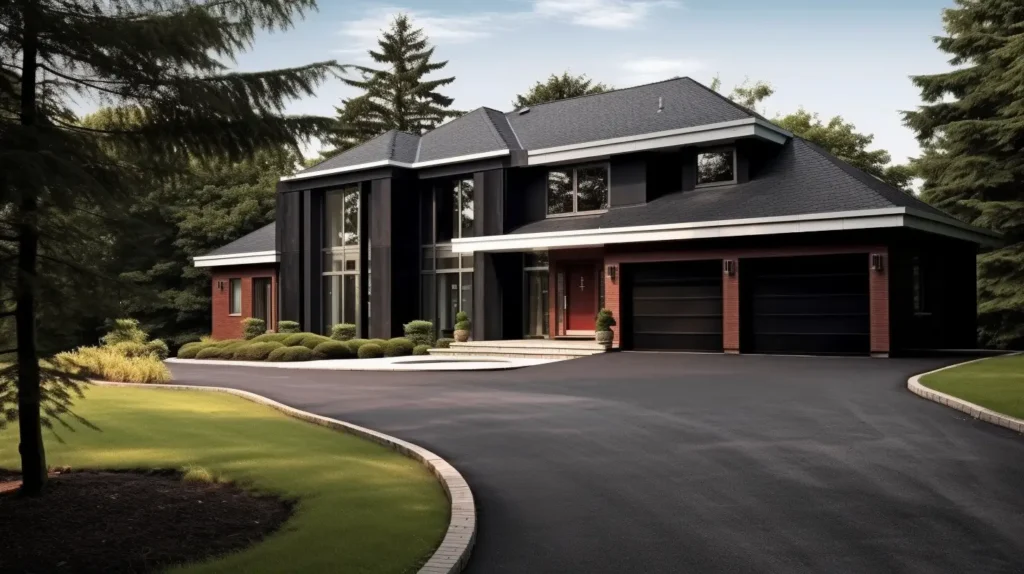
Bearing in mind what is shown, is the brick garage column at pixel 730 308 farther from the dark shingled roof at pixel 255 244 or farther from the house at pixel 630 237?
the dark shingled roof at pixel 255 244

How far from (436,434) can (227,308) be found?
94.4ft

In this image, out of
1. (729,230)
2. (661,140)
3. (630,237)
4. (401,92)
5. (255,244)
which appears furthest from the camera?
(401,92)

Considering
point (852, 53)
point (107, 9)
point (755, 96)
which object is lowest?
point (107, 9)

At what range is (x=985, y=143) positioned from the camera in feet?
93.0

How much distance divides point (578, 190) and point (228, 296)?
58.8 ft

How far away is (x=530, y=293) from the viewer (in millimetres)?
28141

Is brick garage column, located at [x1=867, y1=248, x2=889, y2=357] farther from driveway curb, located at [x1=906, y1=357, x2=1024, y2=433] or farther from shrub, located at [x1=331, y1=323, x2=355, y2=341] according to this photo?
shrub, located at [x1=331, y1=323, x2=355, y2=341]

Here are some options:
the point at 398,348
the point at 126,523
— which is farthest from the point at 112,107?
the point at 398,348

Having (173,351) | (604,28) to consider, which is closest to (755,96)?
(604,28)

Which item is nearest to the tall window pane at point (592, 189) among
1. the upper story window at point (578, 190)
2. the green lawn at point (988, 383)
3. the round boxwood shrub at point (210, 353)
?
the upper story window at point (578, 190)

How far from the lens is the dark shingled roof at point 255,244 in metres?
35.7

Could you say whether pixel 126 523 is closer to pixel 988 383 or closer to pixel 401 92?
pixel 988 383

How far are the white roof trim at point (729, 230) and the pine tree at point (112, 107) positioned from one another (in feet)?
49.8

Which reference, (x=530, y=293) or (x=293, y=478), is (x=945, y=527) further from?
(x=530, y=293)
